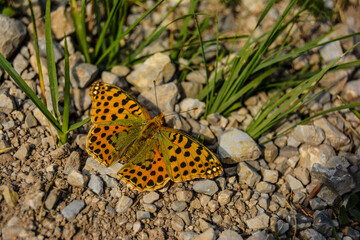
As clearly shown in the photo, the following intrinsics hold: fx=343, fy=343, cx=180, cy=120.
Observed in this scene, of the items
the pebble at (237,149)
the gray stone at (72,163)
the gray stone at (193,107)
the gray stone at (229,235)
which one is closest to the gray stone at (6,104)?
the gray stone at (72,163)

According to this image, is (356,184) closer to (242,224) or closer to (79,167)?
(242,224)

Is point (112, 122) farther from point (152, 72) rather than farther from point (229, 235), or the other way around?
point (229, 235)

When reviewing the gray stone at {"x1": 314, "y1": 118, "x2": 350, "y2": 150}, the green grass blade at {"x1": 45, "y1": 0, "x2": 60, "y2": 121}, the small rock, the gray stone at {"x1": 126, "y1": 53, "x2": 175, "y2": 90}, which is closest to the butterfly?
the green grass blade at {"x1": 45, "y1": 0, "x2": 60, "y2": 121}

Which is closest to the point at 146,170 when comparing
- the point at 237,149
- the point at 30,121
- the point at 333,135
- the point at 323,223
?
the point at 237,149

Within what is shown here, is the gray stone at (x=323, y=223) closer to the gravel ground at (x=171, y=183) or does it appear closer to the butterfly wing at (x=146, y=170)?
the gravel ground at (x=171, y=183)

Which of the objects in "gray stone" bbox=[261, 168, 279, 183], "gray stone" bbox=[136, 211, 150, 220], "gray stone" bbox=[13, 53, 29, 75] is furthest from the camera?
"gray stone" bbox=[13, 53, 29, 75]

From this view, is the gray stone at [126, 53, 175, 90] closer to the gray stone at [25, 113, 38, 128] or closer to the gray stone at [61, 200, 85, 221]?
the gray stone at [25, 113, 38, 128]

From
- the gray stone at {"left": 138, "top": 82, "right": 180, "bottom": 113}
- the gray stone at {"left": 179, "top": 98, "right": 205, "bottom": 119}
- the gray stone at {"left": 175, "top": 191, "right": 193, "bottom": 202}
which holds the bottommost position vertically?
the gray stone at {"left": 175, "top": 191, "right": 193, "bottom": 202}
